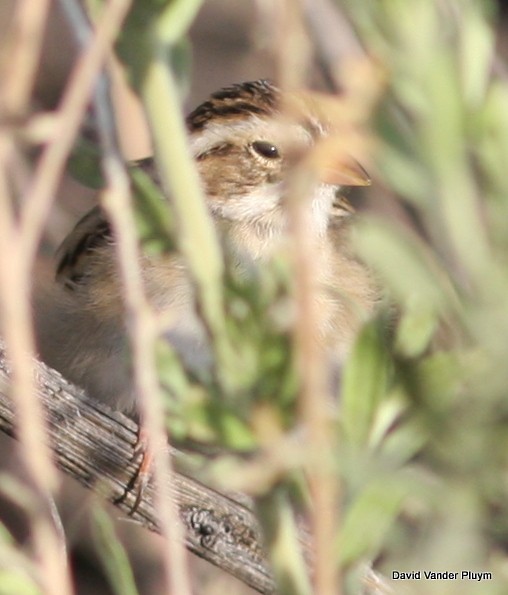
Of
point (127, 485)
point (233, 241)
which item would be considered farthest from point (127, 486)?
point (233, 241)

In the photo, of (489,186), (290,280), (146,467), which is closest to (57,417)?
(146,467)

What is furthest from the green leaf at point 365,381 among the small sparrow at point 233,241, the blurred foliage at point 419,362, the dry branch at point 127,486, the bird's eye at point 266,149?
the bird's eye at point 266,149

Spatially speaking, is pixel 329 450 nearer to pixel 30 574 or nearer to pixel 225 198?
pixel 30 574

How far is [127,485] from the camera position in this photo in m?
1.70

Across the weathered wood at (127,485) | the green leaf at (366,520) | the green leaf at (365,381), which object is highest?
the weathered wood at (127,485)

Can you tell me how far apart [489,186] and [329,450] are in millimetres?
249

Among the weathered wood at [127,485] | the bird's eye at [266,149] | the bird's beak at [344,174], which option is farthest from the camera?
the bird's eye at [266,149]

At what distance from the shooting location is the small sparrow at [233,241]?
2.06m

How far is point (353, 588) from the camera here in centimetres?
103

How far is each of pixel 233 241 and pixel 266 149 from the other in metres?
0.31

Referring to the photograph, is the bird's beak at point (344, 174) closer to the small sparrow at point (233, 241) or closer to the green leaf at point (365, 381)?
the small sparrow at point (233, 241)

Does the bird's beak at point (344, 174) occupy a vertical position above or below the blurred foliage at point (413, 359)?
above

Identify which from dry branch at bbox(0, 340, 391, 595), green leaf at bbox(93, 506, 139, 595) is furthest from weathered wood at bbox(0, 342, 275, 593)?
green leaf at bbox(93, 506, 139, 595)

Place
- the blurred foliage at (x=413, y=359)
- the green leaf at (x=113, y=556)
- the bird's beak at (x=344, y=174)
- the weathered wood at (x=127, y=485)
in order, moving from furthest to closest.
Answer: the bird's beak at (x=344, y=174) < the weathered wood at (x=127, y=485) < the green leaf at (x=113, y=556) < the blurred foliage at (x=413, y=359)
